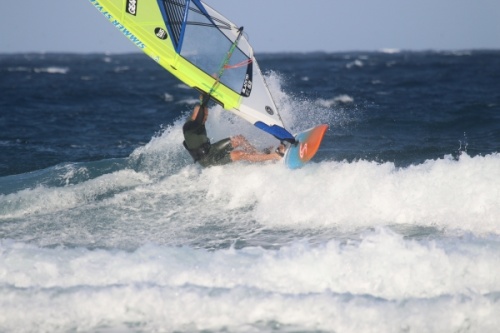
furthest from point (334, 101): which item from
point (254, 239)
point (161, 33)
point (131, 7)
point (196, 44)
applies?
point (254, 239)

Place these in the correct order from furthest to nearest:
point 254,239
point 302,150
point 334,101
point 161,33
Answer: point 334,101 < point 161,33 < point 302,150 < point 254,239

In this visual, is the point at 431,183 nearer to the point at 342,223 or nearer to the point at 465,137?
the point at 342,223

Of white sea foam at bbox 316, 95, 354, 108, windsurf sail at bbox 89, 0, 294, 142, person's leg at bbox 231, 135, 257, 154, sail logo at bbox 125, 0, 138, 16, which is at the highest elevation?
sail logo at bbox 125, 0, 138, 16

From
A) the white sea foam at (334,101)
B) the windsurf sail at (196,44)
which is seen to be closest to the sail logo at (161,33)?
the windsurf sail at (196,44)

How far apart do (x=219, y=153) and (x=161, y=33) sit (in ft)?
5.97

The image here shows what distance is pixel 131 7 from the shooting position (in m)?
8.34

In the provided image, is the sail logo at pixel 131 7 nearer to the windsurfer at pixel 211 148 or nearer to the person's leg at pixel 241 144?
the windsurfer at pixel 211 148

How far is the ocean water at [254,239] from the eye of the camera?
481cm

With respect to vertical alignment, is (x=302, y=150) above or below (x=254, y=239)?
above

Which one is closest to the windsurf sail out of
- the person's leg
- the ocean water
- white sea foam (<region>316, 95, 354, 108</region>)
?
the person's leg

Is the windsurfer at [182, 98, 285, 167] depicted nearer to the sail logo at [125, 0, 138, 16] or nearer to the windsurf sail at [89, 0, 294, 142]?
the windsurf sail at [89, 0, 294, 142]

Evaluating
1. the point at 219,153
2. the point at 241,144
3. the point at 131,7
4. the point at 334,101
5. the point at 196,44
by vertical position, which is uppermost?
the point at 131,7

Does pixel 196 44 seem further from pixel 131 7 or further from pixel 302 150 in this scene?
pixel 302 150

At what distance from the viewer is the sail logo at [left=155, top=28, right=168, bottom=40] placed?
27.7 ft
